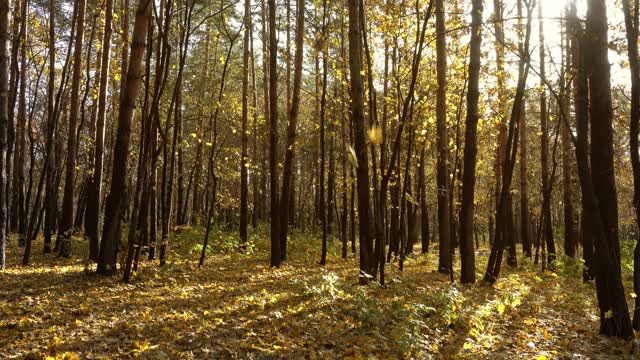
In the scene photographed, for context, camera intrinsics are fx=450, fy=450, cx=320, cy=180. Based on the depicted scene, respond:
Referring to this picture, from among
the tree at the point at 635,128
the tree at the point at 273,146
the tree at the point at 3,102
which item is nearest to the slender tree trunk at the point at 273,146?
the tree at the point at 273,146

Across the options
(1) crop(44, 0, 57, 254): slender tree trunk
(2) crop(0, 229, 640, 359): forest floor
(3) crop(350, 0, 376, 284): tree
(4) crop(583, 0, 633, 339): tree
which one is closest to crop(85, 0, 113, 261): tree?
(2) crop(0, 229, 640, 359): forest floor

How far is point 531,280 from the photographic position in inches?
489

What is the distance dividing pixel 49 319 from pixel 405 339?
4357 millimetres

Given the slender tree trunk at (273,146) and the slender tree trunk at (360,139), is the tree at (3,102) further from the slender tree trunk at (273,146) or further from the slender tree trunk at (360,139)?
the slender tree trunk at (360,139)

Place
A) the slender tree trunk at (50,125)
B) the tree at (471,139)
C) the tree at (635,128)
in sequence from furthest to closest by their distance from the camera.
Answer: the tree at (471,139), the slender tree trunk at (50,125), the tree at (635,128)

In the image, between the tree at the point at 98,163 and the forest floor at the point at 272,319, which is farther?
the tree at the point at 98,163

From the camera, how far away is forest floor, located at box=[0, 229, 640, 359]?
4961mm

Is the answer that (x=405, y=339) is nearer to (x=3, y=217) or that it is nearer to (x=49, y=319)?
(x=49, y=319)

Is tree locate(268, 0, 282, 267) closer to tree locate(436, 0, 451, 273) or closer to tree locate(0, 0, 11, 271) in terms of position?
tree locate(436, 0, 451, 273)

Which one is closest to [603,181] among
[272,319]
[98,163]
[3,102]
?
[272,319]

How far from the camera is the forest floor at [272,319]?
496 centimetres

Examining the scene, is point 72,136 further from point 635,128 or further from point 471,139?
point 635,128

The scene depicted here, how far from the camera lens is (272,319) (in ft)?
20.2

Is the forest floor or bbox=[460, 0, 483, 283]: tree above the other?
bbox=[460, 0, 483, 283]: tree
